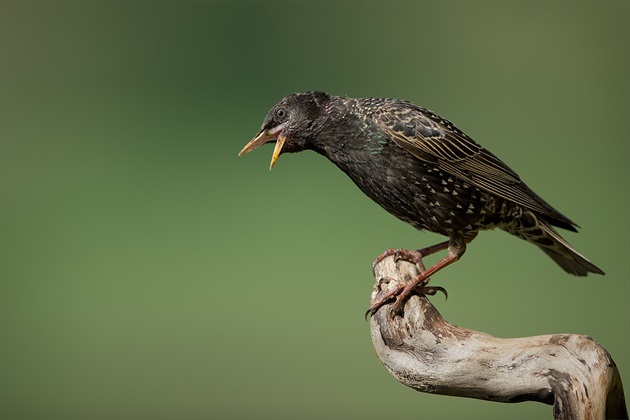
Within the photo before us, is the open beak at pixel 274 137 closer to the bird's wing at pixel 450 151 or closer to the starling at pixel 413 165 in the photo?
the starling at pixel 413 165

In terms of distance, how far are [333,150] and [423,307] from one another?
38.5 inches

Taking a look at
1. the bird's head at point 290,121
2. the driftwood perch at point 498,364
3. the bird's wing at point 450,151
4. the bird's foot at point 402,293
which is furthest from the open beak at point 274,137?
the driftwood perch at point 498,364

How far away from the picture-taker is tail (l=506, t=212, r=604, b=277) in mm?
4289

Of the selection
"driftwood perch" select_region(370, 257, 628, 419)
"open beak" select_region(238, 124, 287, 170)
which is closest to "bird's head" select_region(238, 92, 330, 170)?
"open beak" select_region(238, 124, 287, 170)

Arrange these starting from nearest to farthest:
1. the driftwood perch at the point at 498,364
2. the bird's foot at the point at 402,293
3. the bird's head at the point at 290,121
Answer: the driftwood perch at the point at 498,364
the bird's foot at the point at 402,293
the bird's head at the point at 290,121

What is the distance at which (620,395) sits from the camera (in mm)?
3355

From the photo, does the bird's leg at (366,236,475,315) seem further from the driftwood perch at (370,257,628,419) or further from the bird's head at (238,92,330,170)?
the bird's head at (238,92,330,170)

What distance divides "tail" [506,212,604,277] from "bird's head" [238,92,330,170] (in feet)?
4.25

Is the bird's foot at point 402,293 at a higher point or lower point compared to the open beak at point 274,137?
lower

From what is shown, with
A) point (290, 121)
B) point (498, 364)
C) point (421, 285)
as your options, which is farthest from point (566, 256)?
point (290, 121)

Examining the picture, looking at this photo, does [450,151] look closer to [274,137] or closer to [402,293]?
[402,293]

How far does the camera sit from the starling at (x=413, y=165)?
405cm

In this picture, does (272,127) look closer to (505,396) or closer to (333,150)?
(333,150)

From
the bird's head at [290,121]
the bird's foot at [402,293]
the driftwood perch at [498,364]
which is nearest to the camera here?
the driftwood perch at [498,364]
